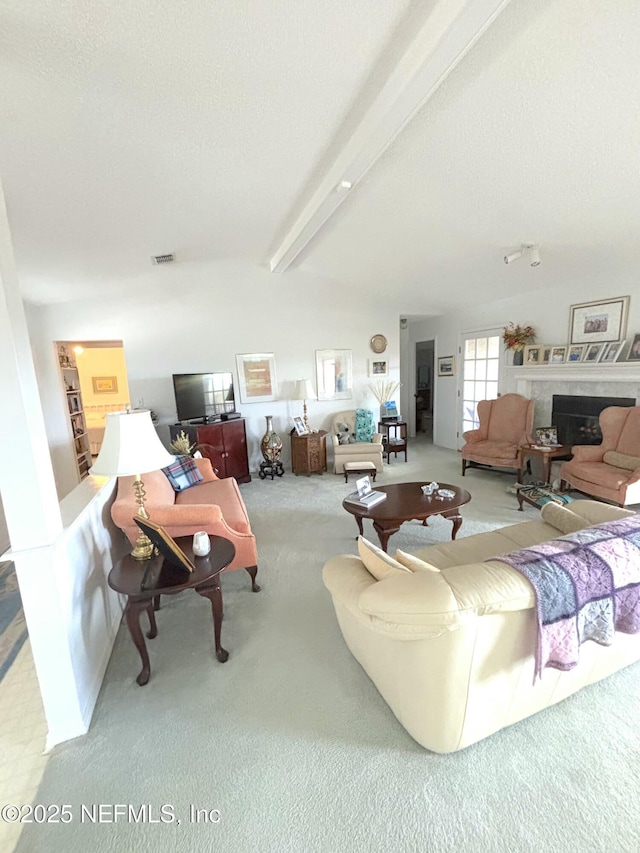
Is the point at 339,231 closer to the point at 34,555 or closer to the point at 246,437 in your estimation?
the point at 246,437

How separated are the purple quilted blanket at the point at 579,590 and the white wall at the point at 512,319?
337 centimetres

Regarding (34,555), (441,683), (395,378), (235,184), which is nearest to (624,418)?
(395,378)

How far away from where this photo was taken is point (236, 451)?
4.79 m

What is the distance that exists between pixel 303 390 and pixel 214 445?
1458 millimetres

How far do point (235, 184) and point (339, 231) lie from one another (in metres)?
1.33

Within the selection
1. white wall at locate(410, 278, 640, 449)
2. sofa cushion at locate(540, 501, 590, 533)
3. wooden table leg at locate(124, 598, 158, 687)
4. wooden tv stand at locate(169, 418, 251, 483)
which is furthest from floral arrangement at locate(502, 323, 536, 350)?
wooden table leg at locate(124, 598, 158, 687)

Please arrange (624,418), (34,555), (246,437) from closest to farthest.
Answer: (34,555)
(624,418)
(246,437)

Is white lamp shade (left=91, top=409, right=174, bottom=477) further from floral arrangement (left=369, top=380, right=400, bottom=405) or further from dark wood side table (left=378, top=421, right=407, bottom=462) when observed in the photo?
floral arrangement (left=369, top=380, right=400, bottom=405)

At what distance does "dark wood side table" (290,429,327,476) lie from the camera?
510 cm

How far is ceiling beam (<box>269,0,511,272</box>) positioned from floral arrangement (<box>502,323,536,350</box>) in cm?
318

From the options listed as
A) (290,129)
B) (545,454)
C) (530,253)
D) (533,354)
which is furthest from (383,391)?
(290,129)

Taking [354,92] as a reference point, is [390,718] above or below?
below

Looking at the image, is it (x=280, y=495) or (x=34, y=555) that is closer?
(x=34, y=555)

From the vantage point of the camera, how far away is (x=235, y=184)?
269 cm
